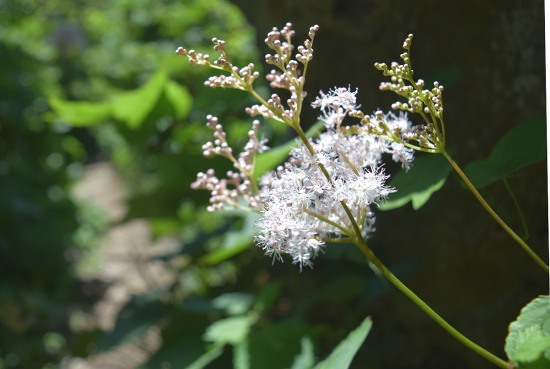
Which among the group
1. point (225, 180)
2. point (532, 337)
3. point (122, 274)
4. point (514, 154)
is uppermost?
point (122, 274)

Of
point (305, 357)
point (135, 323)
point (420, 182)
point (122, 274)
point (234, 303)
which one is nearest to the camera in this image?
point (420, 182)

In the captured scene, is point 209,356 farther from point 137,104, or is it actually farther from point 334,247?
point 137,104

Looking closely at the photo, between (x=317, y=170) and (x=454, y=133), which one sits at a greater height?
(x=454, y=133)

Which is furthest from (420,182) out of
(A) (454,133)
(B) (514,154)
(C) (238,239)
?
(C) (238,239)

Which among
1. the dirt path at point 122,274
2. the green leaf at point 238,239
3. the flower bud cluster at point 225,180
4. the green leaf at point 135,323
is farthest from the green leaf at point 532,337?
the dirt path at point 122,274

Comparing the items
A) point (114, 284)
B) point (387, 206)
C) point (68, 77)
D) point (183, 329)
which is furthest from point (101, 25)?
point (387, 206)

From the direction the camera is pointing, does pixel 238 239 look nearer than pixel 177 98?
Yes

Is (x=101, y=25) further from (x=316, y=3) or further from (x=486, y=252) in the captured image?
(x=486, y=252)
